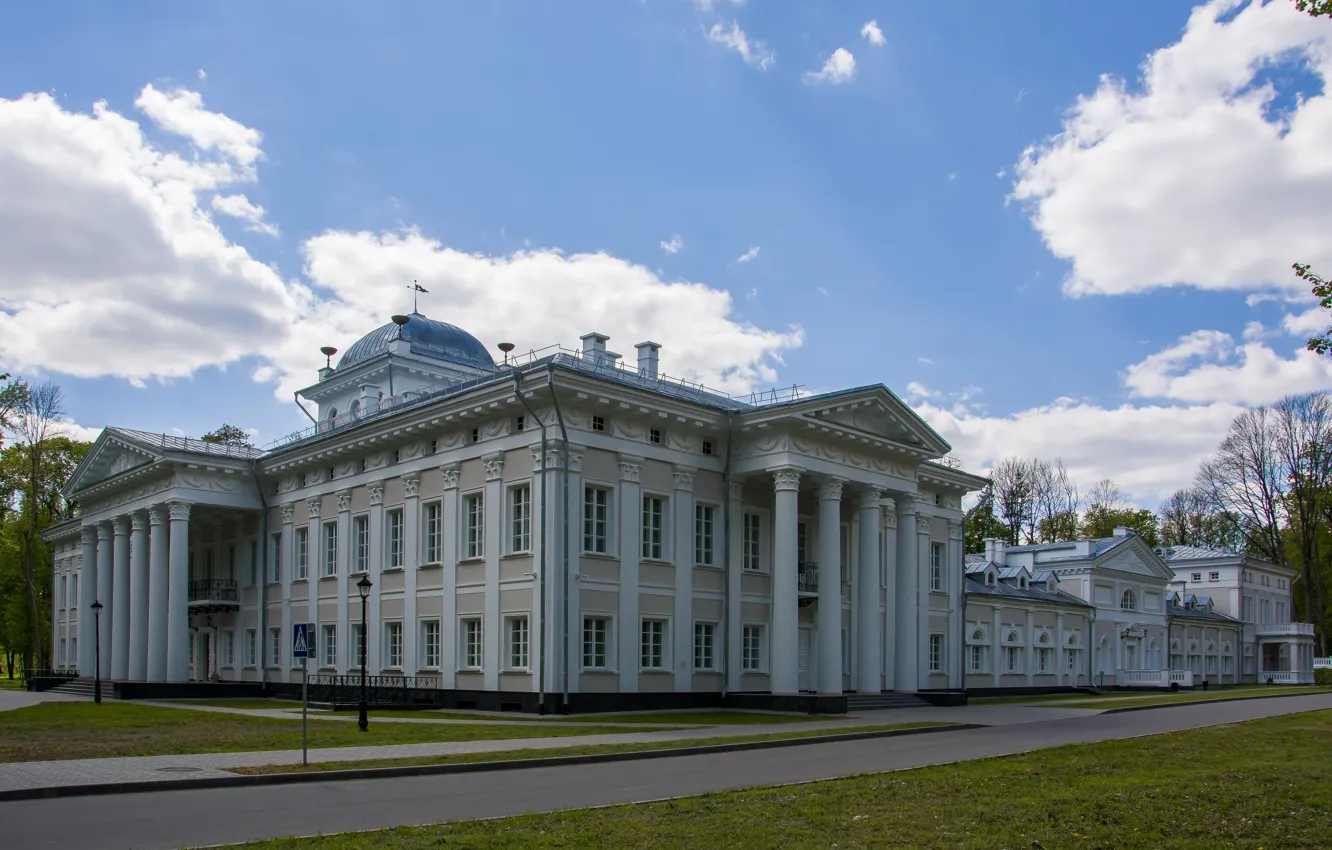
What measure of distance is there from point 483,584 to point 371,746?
12.1m

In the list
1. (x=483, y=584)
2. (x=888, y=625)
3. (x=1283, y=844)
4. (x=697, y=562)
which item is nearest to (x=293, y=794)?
(x=1283, y=844)

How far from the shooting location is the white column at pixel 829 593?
31.8 meters

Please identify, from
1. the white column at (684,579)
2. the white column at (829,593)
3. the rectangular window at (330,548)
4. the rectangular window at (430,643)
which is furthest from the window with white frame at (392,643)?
the white column at (829,593)

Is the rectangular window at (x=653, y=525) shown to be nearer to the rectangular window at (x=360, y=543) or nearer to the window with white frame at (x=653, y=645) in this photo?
the window with white frame at (x=653, y=645)

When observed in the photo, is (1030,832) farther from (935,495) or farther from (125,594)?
(125,594)

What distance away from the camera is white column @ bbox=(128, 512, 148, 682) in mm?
43406

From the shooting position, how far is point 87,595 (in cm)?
5050

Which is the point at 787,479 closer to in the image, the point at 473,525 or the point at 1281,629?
the point at 473,525

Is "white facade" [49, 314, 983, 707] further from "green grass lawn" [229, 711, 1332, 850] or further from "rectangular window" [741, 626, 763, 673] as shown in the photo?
"green grass lawn" [229, 711, 1332, 850]

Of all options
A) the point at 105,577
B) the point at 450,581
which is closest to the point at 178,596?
the point at 105,577

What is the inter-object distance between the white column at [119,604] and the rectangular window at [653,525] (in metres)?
25.6

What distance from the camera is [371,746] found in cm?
1894

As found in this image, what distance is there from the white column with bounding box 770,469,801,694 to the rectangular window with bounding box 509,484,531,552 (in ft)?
22.4

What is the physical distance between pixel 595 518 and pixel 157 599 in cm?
2156
